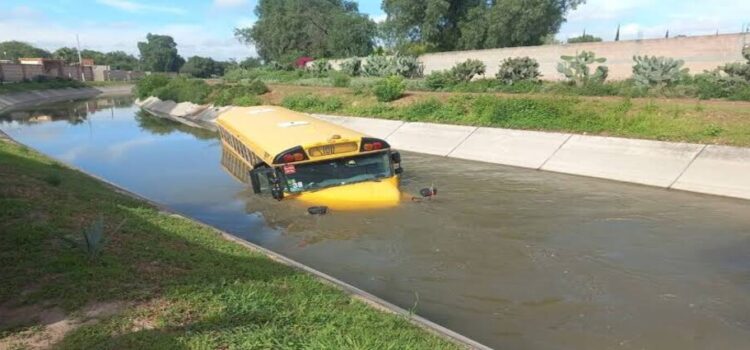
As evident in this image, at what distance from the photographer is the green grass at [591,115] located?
16.1 m

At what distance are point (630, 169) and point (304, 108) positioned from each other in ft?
68.7

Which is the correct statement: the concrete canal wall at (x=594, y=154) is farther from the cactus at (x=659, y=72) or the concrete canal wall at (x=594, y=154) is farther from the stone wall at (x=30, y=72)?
the stone wall at (x=30, y=72)

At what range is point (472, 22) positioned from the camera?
49.2 meters

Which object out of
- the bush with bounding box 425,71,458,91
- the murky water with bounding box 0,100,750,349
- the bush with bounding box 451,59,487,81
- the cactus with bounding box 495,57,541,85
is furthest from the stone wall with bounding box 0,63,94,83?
the murky water with bounding box 0,100,750,349

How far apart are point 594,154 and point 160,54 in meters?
155

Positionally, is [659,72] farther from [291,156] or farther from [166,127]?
[166,127]

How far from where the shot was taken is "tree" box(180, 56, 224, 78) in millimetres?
120750

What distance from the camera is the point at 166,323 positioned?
5.14 meters

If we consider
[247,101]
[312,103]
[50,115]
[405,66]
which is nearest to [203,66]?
[50,115]

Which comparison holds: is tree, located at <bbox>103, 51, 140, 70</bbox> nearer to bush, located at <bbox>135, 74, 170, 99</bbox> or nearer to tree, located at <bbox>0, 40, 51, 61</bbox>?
tree, located at <bbox>0, 40, 51, 61</bbox>

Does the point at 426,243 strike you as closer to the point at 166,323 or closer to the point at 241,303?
the point at 241,303

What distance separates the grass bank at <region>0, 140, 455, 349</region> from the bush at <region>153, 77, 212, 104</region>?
3829 centimetres

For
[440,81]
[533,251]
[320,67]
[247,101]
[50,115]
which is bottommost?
[533,251]

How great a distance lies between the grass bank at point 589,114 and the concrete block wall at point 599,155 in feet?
1.86
